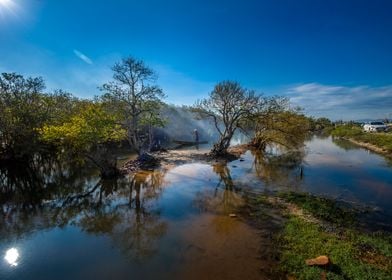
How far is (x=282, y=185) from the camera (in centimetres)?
2286

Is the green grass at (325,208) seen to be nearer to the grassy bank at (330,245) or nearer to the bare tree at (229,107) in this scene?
the grassy bank at (330,245)

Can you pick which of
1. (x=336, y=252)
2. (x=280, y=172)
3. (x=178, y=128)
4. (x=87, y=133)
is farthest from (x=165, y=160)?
(x=178, y=128)

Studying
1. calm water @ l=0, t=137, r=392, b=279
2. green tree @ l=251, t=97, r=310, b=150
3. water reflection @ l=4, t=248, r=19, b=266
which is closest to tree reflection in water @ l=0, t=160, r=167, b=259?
calm water @ l=0, t=137, r=392, b=279

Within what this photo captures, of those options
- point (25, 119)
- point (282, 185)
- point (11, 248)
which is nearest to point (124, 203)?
point (11, 248)

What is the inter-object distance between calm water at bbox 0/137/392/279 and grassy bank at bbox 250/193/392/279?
1.46m

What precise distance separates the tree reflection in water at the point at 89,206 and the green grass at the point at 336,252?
5.81 m

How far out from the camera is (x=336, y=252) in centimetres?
1081

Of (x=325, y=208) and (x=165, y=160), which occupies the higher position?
(x=165, y=160)

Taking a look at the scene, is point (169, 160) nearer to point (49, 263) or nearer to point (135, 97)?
point (135, 97)

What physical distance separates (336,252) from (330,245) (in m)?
0.59

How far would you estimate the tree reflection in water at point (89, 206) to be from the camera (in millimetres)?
13398

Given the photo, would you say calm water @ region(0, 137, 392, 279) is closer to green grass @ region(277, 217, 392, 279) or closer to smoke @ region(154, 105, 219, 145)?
green grass @ region(277, 217, 392, 279)

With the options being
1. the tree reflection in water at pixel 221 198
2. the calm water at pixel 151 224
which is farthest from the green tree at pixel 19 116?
the tree reflection in water at pixel 221 198

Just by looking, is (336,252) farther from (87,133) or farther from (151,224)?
(87,133)
